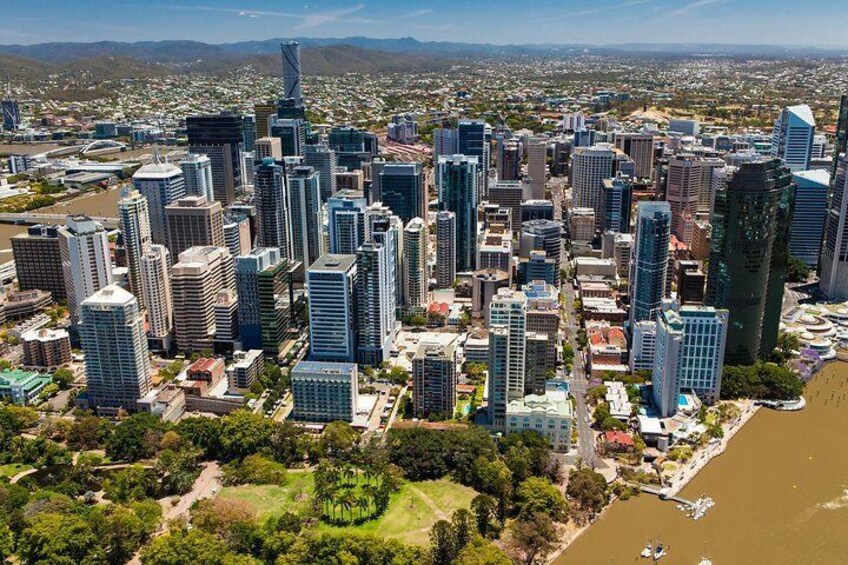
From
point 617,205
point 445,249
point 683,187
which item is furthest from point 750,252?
point 683,187

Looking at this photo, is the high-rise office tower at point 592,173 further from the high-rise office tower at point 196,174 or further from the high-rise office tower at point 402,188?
the high-rise office tower at point 196,174

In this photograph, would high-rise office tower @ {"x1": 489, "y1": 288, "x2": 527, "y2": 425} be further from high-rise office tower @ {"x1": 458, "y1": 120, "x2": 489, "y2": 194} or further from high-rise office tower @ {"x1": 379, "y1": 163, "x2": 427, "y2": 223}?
high-rise office tower @ {"x1": 458, "y1": 120, "x2": 489, "y2": 194}

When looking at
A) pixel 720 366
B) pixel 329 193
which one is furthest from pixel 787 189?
pixel 329 193

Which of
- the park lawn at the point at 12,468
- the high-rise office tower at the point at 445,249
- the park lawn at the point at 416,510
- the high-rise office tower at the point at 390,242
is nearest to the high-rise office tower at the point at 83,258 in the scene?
the park lawn at the point at 12,468

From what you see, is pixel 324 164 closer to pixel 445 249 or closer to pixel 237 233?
pixel 237 233

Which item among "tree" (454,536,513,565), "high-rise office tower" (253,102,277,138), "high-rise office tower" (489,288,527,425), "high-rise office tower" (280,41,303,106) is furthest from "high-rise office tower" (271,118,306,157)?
"tree" (454,536,513,565)

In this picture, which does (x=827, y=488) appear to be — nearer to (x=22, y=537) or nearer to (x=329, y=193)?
(x=22, y=537)
